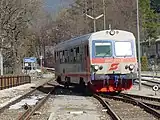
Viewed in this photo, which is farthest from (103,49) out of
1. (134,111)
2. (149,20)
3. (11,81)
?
(149,20)

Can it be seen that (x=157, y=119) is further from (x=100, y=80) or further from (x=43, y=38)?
(x=43, y=38)

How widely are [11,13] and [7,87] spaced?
1725 cm

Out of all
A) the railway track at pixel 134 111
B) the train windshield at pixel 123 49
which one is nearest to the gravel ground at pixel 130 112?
the railway track at pixel 134 111

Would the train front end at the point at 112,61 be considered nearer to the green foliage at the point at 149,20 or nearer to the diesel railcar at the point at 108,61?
the diesel railcar at the point at 108,61

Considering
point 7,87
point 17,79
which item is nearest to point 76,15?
point 17,79

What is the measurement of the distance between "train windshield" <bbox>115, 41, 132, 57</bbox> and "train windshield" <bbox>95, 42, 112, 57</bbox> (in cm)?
39

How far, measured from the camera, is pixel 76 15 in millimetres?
89375

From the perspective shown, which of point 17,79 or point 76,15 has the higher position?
point 76,15

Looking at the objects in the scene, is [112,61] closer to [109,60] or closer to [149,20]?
[109,60]

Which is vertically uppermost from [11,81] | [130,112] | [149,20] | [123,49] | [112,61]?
[149,20]

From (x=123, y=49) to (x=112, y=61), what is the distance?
96cm

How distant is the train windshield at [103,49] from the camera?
24953 mm

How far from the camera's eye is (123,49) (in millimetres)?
25312

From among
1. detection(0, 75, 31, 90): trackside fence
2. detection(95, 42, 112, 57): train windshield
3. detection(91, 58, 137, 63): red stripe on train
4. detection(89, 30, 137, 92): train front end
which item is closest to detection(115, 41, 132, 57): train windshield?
detection(89, 30, 137, 92): train front end
